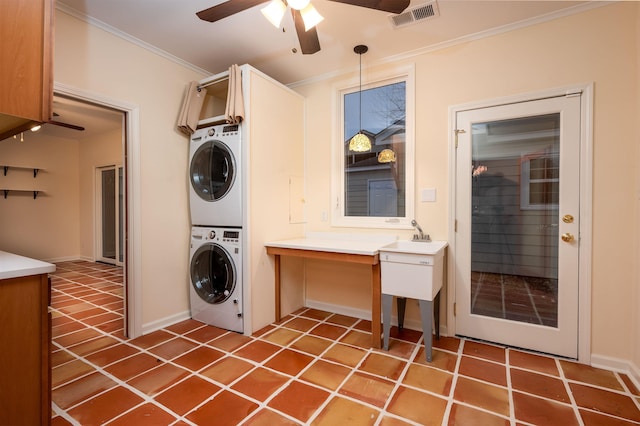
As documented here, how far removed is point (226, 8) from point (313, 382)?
7.75 ft

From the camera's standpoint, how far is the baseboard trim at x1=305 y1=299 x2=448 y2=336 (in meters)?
2.76

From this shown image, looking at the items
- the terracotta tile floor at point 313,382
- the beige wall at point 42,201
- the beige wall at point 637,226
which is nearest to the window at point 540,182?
the beige wall at point 637,226

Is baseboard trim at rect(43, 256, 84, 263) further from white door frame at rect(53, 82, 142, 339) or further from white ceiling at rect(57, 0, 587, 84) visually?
white ceiling at rect(57, 0, 587, 84)

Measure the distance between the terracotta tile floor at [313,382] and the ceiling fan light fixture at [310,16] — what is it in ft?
7.30

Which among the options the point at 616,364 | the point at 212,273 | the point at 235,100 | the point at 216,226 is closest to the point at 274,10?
the point at 235,100

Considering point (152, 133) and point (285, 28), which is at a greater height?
point (285, 28)

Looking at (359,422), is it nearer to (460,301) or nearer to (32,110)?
(460,301)

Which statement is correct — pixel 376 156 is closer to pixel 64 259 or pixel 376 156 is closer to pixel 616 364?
pixel 616 364

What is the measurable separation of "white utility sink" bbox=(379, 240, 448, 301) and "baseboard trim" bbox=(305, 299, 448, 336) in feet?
2.00

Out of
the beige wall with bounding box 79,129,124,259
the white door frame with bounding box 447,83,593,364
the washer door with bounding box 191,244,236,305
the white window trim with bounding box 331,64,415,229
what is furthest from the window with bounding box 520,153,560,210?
the beige wall with bounding box 79,129,124,259

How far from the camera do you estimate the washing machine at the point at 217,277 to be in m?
2.65

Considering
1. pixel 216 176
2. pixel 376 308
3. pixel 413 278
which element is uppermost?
pixel 216 176

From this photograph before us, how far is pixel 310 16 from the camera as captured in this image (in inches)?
65.7

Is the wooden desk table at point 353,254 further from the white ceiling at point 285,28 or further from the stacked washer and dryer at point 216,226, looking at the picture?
the white ceiling at point 285,28
